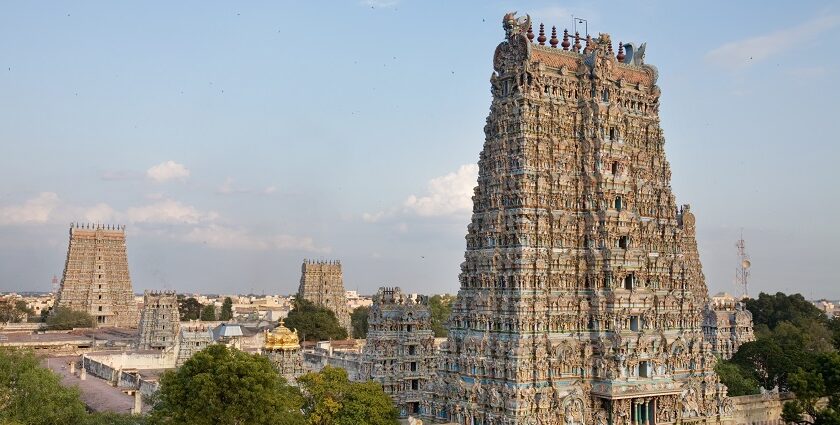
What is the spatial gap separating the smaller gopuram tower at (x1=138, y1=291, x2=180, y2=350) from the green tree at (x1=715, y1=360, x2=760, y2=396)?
4500cm

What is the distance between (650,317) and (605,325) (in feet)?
6.51

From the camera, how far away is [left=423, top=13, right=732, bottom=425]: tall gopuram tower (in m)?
29.9

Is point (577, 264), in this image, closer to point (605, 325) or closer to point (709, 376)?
point (605, 325)

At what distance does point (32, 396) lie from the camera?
93.6 feet

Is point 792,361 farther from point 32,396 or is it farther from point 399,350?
point 32,396

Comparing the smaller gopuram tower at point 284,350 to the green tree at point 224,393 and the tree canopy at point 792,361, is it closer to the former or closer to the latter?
the green tree at point 224,393

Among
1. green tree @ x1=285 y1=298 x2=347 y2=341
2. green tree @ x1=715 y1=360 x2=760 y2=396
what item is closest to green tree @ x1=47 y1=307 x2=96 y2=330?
green tree @ x1=285 y1=298 x2=347 y2=341

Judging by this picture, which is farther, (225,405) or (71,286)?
(71,286)

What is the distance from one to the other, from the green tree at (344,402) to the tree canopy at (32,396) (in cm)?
819

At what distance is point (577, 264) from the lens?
31.9 m

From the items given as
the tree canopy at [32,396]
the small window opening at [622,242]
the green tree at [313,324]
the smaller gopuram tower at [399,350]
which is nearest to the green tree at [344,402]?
the smaller gopuram tower at [399,350]

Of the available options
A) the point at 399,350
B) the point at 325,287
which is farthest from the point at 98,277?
the point at 399,350

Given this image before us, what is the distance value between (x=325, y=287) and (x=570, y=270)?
68160 mm

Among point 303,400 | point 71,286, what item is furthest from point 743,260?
point 71,286
